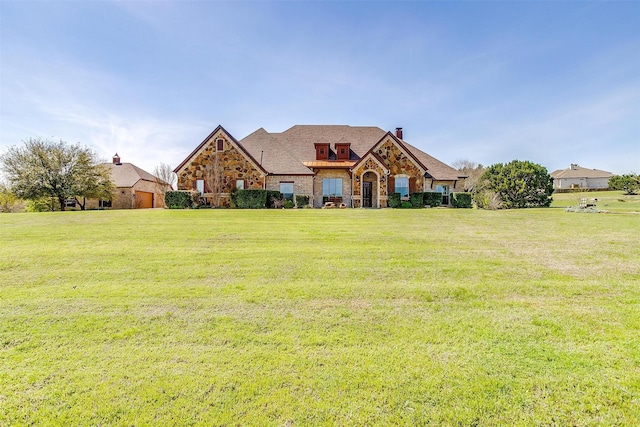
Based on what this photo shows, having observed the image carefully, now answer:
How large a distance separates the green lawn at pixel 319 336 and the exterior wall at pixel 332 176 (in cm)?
1816

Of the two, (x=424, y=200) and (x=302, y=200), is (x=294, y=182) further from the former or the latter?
(x=424, y=200)

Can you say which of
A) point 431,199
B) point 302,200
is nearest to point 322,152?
point 302,200

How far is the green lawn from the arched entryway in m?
18.5

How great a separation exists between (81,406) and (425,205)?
1000 inches

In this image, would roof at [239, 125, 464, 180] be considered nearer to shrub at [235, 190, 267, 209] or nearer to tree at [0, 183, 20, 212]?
shrub at [235, 190, 267, 209]

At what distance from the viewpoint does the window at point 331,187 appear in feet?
88.4

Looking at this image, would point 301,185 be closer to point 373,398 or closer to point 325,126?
point 325,126

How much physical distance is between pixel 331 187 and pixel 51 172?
2569 centimetres

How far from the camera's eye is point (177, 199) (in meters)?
23.3

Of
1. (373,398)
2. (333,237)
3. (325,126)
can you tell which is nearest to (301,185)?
(325,126)

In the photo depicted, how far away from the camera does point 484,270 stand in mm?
7145

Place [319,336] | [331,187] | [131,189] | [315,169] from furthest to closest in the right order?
[131,189] < [331,187] < [315,169] < [319,336]

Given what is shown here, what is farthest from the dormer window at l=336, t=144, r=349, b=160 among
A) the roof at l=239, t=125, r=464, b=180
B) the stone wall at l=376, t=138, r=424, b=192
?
the stone wall at l=376, t=138, r=424, b=192

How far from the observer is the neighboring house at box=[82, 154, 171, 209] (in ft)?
116
